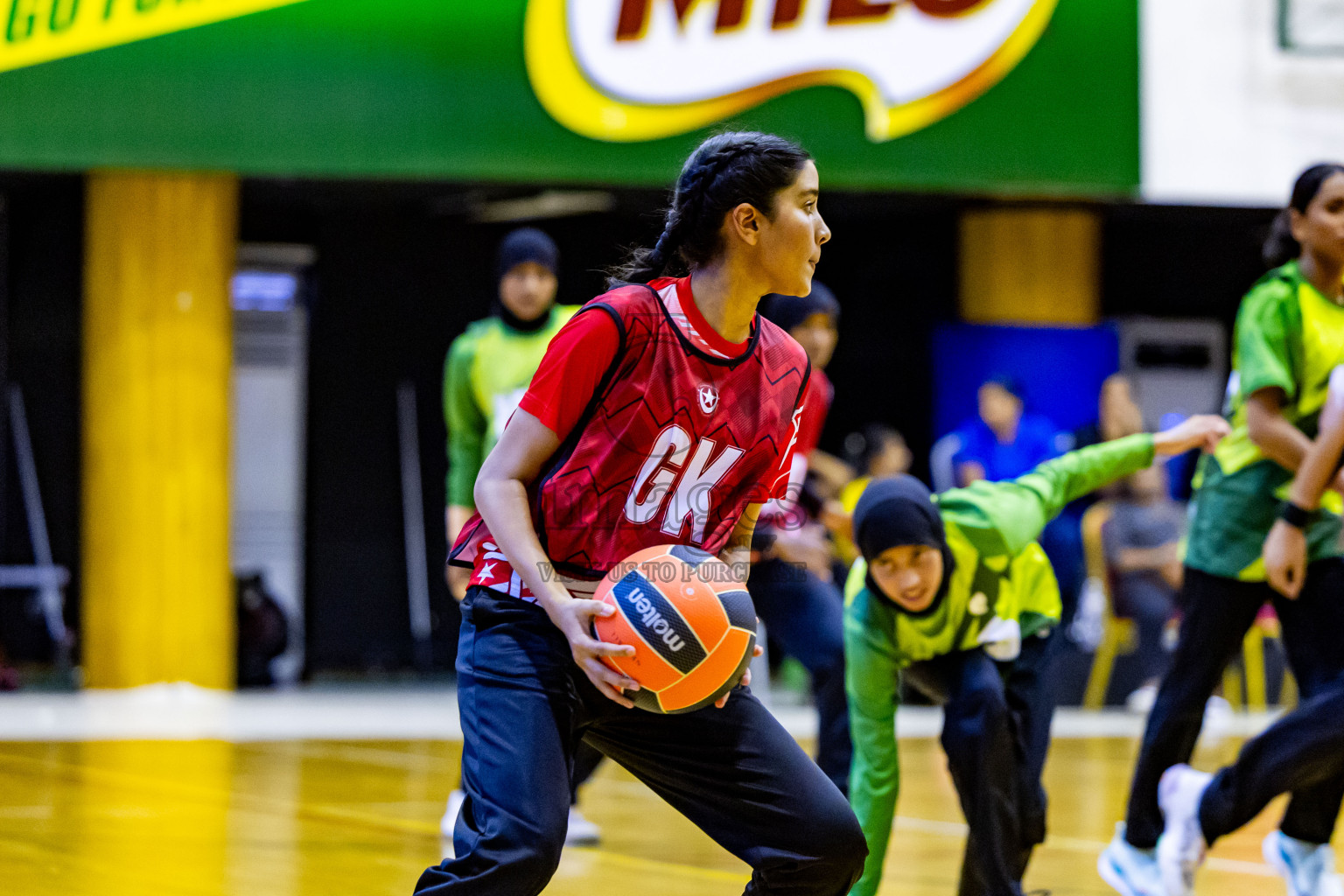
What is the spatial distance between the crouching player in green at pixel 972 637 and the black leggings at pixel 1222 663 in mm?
354

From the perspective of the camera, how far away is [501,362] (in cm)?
641

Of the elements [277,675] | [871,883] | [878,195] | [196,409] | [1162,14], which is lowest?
[277,675]

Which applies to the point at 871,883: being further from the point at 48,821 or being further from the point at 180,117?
the point at 180,117

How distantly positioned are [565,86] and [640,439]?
857 centimetres

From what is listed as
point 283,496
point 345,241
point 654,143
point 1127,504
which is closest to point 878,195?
→ point 654,143

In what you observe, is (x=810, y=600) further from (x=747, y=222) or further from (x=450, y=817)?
(x=747, y=222)

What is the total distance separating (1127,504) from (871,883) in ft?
24.7

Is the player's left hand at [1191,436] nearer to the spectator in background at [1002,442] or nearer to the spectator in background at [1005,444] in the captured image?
the spectator in background at [1005,444]

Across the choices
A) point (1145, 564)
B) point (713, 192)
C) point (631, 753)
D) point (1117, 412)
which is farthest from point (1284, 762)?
point (1145, 564)

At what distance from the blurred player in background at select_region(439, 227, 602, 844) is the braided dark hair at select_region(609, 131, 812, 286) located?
9.42ft

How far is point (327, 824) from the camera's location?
6.47 meters

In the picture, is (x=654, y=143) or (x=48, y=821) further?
(x=654, y=143)

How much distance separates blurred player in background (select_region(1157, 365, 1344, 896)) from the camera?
4.48 meters

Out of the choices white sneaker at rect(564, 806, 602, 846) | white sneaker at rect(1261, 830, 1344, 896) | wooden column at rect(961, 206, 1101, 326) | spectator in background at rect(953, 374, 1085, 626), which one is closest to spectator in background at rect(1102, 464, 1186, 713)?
spectator in background at rect(953, 374, 1085, 626)
